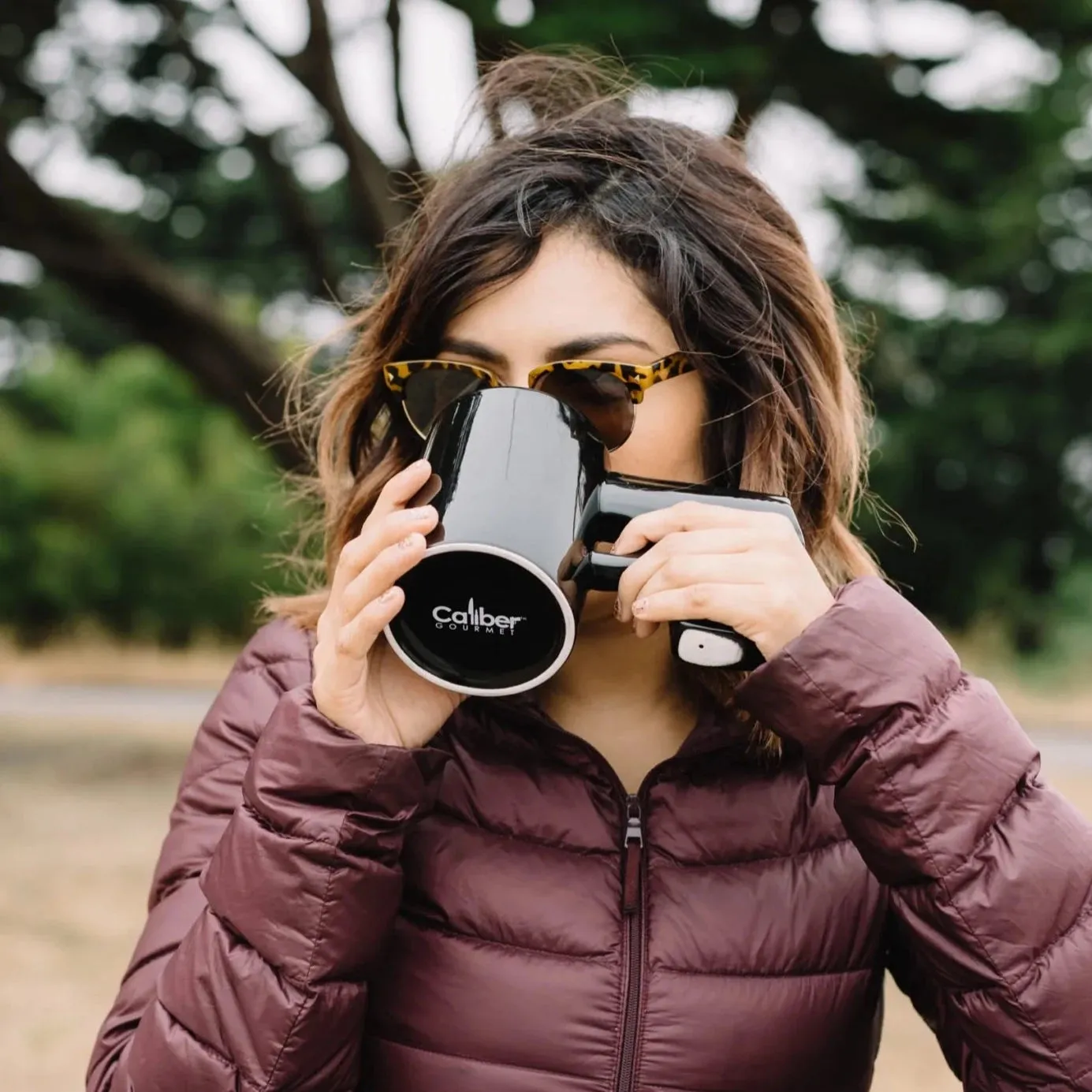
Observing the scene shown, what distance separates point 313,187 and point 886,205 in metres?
7.51

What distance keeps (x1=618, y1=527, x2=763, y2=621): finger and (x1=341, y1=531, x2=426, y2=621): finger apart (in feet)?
0.71

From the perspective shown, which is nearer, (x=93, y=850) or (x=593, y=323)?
(x=593, y=323)

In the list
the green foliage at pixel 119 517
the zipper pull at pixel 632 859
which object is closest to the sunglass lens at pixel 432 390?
the zipper pull at pixel 632 859

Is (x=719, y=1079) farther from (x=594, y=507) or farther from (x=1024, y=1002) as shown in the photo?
(x=594, y=507)

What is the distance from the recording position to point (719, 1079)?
4.27 feet

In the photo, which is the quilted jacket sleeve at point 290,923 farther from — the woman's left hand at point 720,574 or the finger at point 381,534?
the woman's left hand at point 720,574

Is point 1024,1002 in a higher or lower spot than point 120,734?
higher

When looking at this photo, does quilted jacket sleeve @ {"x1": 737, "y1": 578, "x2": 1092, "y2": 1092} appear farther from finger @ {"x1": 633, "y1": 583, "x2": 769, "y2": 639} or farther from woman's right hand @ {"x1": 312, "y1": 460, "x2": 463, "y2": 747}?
woman's right hand @ {"x1": 312, "y1": 460, "x2": 463, "y2": 747}

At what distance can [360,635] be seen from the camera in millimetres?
1203

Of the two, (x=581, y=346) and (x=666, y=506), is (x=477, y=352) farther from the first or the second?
(x=666, y=506)

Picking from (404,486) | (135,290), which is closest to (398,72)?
(135,290)

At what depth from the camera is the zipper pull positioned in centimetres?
136

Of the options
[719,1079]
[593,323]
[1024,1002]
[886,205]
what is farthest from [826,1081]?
[886,205]

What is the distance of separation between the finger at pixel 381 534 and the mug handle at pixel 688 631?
0.16m
